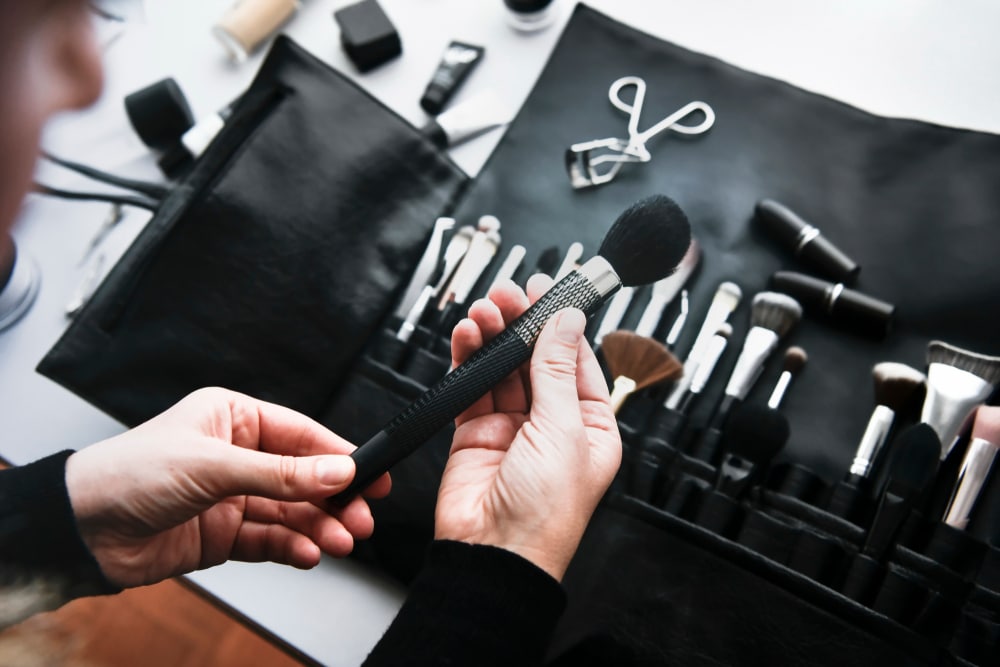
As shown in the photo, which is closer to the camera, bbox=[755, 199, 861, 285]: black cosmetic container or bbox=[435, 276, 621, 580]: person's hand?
bbox=[435, 276, 621, 580]: person's hand

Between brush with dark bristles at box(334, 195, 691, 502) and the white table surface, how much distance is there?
0.16 m

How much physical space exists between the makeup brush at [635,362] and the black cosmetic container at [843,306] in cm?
12

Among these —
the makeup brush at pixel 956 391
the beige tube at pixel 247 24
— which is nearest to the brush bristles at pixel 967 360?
the makeup brush at pixel 956 391

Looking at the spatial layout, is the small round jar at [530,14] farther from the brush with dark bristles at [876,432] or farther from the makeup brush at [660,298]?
the brush with dark bristles at [876,432]

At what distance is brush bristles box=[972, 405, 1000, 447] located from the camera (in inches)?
19.0

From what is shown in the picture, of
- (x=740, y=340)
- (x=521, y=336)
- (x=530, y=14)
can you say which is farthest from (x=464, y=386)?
(x=530, y=14)

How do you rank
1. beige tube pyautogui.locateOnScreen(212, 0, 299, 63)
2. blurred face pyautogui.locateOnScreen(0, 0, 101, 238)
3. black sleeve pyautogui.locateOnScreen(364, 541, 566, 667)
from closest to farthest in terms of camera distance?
blurred face pyautogui.locateOnScreen(0, 0, 101, 238)
black sleeve pyautogui.locateOnScreen(364, 541, 566, 667)
beige tube pyautogui.locateOnScreen(212, 0, 299, 63)

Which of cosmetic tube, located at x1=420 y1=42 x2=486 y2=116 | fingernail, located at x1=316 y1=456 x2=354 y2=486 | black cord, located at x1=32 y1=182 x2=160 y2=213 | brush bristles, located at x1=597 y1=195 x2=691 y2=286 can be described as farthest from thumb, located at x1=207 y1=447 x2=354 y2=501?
cosmetic tube, located at x1=420 y1=42 x2=486 y2=116

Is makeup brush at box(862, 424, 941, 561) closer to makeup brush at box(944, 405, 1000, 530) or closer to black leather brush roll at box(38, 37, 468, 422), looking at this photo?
makeup brush at box(944, 405, 1000, 530)

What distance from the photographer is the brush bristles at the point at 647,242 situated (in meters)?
0.48

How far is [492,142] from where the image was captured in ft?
2.33

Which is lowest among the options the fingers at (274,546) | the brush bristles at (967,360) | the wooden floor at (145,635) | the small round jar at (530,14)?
the wooden floor at (145,635)

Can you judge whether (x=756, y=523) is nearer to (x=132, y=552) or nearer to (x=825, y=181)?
(x=825, y=181)

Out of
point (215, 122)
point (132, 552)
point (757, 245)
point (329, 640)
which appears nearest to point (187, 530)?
point (132, 552)
